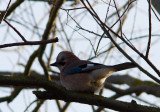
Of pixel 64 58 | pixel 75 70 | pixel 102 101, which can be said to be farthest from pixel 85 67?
pixel 102 101

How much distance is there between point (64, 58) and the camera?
779 cm

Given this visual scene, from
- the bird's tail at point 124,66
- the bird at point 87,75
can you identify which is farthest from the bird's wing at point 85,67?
the bird's tail at point 124,66

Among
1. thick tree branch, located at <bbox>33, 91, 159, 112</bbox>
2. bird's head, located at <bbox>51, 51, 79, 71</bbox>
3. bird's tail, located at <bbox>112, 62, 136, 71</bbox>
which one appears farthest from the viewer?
bird's head, located at <bbox>51, 51, 79, 71</bbox>

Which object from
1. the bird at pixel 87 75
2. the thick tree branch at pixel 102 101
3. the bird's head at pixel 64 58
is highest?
the bird's head at pixel 64 58

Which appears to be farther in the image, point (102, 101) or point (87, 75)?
point (87, 75)

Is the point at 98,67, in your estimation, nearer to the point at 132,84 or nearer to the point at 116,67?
the point at 116,67

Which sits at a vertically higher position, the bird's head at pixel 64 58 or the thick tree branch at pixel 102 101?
the bird's head at pixel 64 58

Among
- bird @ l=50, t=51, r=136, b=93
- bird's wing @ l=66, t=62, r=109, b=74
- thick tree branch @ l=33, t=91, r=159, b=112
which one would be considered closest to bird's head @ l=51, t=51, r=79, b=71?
bird @ l=50, t=51, r=136, b=93

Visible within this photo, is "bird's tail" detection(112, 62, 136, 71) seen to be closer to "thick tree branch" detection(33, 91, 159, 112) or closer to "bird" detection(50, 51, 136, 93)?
"bird" detection(50, 51, 136, 93)

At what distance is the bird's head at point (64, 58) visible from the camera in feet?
25.3

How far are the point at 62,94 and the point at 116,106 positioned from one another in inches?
36.9

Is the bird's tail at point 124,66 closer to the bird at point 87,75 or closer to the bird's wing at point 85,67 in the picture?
the bird at point 87,75

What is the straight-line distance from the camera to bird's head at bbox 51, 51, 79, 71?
7719 millimetres

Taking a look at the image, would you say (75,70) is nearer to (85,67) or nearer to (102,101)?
(85,67)
